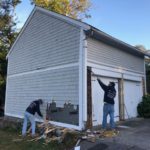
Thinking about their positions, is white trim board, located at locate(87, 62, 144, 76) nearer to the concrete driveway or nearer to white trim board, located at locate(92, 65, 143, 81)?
white trim board, located at locate(92, 65, 143, 81)

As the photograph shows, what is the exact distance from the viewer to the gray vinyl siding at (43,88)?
10586mm

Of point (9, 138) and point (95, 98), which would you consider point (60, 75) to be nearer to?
point (95, 98)

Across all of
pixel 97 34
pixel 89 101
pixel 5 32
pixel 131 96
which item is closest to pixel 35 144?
pixel 89 101

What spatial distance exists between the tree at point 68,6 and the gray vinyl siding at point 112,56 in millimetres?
14616

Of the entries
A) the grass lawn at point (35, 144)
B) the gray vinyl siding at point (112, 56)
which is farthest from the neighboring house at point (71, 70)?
the grass lawn at point (35, 144)

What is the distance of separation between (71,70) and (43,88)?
2.52 m

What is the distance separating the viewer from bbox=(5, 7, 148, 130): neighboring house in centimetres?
1028

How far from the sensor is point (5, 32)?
23.6 m

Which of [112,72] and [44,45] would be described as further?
[44,45]

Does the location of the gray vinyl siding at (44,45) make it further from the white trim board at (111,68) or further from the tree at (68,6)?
the tree at (68,6)

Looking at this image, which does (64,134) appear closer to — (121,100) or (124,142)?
(124,142)

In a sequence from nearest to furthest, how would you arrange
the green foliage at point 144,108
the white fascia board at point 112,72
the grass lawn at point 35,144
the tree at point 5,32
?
the grass lawn at point 35,144, the white fascia board at point 112,72, the green foliage at point 144,108, the tree at point 5,32

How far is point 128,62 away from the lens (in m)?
13.6

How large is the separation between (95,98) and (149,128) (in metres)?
2.67
